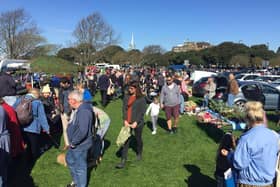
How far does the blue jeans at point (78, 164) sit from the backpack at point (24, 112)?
194cm

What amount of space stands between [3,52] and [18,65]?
20.3 m

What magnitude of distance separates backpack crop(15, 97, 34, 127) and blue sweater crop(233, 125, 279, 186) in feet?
14.8

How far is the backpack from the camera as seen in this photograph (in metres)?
6.57

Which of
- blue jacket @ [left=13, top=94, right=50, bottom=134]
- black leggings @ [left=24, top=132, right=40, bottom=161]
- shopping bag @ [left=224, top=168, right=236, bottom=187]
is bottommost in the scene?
black leggings @ [left=24, top=132, right=40, bottom=161]

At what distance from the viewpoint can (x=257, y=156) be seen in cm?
342

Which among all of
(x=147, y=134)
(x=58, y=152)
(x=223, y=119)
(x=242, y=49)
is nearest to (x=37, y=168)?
(x=58, y=152)

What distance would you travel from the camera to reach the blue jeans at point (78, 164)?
5.01 meters

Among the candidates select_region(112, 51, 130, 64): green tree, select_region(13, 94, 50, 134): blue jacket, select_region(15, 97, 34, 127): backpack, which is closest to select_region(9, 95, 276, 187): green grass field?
select_region(13, 94, 50, 134): blue jacket

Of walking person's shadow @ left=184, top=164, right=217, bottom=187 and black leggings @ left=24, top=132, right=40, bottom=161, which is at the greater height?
black leggings @ left=24, top=132, right=40, bottom=161

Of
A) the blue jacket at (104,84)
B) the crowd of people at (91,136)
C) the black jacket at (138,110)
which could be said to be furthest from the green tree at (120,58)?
the black jacket at (138,110)

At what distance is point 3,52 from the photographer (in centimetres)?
5109

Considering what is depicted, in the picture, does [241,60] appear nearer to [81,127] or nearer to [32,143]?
[32,143]

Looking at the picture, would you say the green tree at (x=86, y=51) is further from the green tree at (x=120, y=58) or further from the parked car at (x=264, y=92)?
the parked car at (x=264, y=92)

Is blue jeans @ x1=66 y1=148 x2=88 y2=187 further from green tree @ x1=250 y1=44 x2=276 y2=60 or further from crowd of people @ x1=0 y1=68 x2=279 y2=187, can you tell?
green tree @ x1=250 y1=44 x2=276 y2=60
